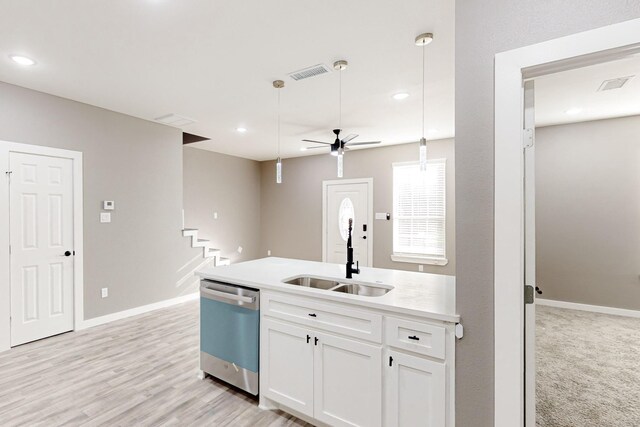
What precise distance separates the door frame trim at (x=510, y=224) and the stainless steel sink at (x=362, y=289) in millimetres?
819

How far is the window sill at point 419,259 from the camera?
5352 millimetres

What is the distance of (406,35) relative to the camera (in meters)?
2.26

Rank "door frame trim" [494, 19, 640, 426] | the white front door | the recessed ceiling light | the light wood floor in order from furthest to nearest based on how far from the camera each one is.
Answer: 1. the white front door
2. the recessed ceiling light
3. the light wood floor
4. "door frame trim" [494, 19, 640, 426]

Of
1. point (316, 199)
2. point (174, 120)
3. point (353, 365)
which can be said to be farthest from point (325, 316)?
point (316, 199)

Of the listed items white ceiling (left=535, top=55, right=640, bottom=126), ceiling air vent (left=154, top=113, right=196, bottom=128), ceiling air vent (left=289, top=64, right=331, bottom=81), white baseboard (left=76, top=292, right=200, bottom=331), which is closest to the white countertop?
ceiling air vent (left=289, top=64, right=331, bottom=81)

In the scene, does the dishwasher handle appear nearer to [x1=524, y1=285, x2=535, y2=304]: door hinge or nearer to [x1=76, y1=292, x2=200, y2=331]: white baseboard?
[x1=524, y1=285, x2=535, y2=304]: door hinge

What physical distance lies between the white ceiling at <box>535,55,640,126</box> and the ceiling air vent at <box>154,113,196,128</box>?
13.9 feet

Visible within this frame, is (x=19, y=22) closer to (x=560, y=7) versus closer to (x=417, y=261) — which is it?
(x=560, y=7)

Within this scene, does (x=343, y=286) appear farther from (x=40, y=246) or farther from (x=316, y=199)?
(x=316, y=199)

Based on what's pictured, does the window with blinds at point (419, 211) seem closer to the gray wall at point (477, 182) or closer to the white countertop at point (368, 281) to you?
the white countertop at point (368, 281)

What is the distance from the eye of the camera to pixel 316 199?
6.77 m

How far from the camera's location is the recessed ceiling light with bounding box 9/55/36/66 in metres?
2.56

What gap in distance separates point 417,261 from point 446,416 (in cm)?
428

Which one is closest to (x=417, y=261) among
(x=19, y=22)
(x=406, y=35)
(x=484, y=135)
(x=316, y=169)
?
(x=316, y=169)
